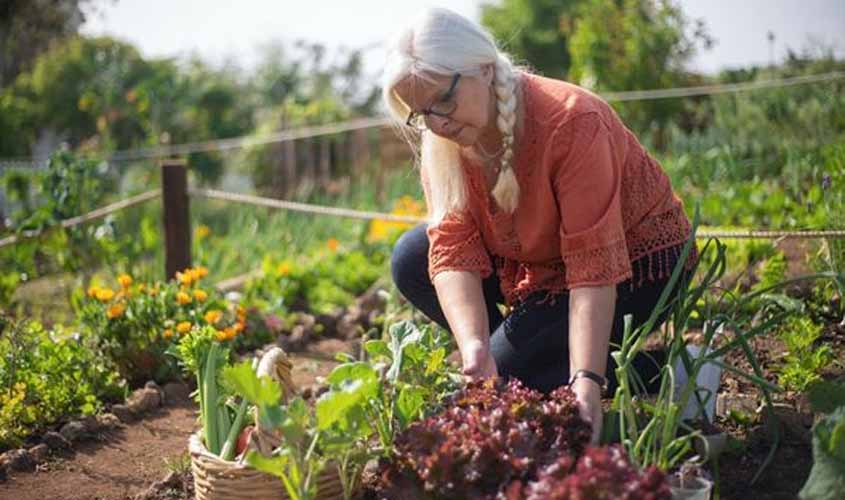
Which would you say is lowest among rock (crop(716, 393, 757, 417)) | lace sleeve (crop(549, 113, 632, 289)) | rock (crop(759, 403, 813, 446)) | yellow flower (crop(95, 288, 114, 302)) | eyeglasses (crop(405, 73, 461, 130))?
yellow flower (crop(95, 288, 114, 302))

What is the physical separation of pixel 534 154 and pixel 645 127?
6441 millimetres

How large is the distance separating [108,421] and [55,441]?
0.25m

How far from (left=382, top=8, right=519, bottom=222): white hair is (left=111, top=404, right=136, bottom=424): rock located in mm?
1536

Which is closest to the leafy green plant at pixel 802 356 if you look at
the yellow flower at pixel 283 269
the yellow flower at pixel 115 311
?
the yellow flower at pixel 115 311

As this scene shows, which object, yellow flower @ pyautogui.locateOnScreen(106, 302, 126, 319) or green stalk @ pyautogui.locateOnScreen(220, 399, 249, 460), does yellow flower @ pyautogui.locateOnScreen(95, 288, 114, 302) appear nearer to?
yellow flower @ pyautogui.locateOnScreen(106, 302, 126, 319)

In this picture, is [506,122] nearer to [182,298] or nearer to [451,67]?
[451,67]

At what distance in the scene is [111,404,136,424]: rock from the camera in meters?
3.40

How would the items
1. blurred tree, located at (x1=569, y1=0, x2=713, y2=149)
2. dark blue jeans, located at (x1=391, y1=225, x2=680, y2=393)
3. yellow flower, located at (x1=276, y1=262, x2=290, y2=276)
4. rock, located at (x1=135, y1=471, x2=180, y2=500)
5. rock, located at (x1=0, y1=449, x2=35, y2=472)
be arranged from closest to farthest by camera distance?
rock, located at (x1=135, y1=471, x2=180, y2=500), dark blue jeans, located at (x1=391, y1=225, x2=680, y2=393), rock, located at (x1=0, y1=449, x2=35, y2=472), yellow flower, located at (x1=276, y1=262, x2=290, y2=276), blurred tree, located at (x1=569, y1=0, x2=713, y2=149)

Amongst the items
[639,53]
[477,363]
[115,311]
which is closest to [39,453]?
[115,311]

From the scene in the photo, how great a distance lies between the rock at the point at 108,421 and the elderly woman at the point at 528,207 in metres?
1.36

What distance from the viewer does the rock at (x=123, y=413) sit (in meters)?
3.40

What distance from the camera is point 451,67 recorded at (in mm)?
2289

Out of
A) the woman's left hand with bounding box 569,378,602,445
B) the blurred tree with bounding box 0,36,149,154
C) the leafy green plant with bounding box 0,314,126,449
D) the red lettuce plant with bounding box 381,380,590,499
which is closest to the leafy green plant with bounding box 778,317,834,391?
the woman's left hand with bounding box 569,378,602,445

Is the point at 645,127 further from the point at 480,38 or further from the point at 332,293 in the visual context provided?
the point at 480,38
